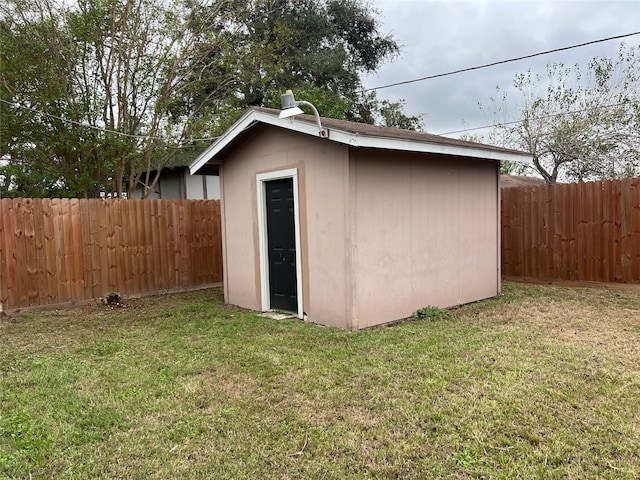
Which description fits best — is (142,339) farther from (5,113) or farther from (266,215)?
(5,113)

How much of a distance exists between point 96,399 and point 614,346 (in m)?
4.84

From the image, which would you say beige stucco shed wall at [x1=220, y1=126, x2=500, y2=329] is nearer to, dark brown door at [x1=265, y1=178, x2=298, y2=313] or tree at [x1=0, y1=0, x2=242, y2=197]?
dark brown door at [x1=265, y1=178, x2=298, y2=313]

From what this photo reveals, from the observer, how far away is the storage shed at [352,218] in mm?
5508

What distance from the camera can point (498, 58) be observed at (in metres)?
10.9

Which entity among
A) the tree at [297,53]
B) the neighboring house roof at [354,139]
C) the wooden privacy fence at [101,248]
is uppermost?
the tree at [297,53]

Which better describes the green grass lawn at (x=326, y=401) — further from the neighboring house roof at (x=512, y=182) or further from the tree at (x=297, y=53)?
the neighboring house roof at (x=512, y=182)

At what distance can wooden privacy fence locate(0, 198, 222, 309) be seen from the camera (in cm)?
681

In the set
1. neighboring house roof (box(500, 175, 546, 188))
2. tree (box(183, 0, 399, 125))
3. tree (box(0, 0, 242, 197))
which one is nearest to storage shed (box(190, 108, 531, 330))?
tree (box(0, 0, 242, 197))

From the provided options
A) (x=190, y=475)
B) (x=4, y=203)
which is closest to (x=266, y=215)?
(x=4, y=203)

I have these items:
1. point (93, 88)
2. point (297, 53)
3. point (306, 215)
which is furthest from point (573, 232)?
point (297, 53)

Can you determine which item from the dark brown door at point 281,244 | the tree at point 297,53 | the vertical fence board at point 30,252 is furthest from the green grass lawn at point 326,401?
the tree at point 297,53

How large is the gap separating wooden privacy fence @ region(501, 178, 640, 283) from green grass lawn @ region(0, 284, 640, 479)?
2145mm

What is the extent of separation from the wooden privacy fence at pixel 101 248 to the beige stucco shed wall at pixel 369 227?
1.73 metres

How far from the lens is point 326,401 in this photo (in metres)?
3.37
